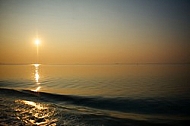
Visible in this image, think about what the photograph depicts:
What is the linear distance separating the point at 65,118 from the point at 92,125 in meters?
2.62

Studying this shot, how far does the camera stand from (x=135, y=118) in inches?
627

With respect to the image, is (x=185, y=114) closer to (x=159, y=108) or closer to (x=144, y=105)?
(x=159, y=108)

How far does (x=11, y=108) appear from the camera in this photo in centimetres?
1722

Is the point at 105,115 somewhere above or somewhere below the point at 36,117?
below

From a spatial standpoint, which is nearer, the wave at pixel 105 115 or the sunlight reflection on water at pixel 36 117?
the sunlight reflection on water at pixel 36 117

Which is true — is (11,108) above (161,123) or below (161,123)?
above

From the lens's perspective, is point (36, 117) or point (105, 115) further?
point (105, 115)

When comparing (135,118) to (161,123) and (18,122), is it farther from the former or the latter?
(18,122)

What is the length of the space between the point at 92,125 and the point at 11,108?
8884mm

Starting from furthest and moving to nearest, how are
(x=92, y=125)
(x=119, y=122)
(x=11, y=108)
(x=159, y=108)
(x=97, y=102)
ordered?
(x=97, y=102) < (x=159, y=108) < (x=11, y=108) < (x=119, y=122) < (x=92, y=125)

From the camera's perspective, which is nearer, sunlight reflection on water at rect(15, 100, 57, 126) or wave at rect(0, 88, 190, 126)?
sunlight reflection on water at rect(15, 100, 57, 126)

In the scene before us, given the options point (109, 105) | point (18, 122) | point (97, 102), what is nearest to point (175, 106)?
point (109, 105)

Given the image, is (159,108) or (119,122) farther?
(159,108)

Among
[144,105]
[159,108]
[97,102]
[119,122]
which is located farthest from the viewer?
[97,102]
